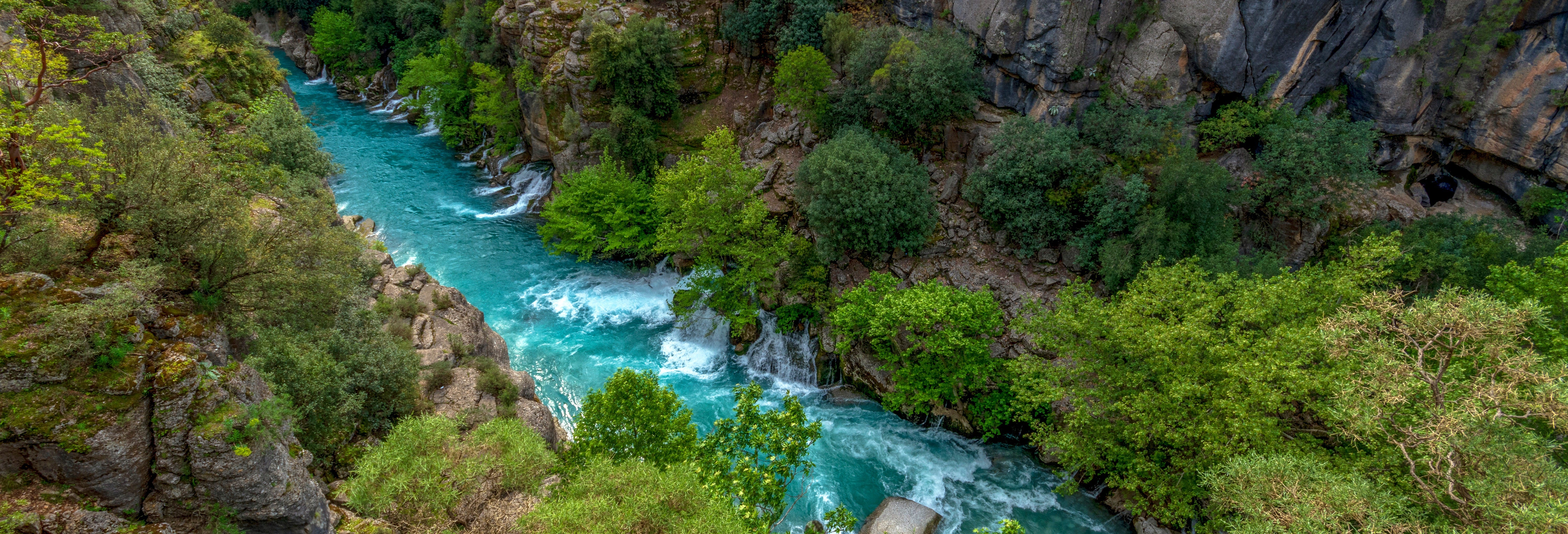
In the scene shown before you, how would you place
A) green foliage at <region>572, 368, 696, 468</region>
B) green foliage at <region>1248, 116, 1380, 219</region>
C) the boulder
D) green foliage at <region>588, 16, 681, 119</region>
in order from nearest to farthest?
1. green foliage at <region>572, 368, 696, 468</region>
2. the boulder
3. green foliage at <region>1248, 116, 1380, 219</region>
4. green foliage at <region>588, 16, 681, 119</region>

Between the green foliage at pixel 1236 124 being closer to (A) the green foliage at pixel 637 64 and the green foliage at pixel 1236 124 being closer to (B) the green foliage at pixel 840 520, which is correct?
(B) the green foliage at pixel 840 520

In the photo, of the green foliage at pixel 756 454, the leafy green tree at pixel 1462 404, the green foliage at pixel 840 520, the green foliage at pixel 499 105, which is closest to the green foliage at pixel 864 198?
the green foliage at pixel 756 454

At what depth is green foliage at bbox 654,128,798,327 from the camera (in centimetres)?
2716

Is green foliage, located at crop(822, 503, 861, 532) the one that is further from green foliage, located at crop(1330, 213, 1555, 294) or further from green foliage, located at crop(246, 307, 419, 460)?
green foliage, located at crop(1330, 213, 1555, 294)

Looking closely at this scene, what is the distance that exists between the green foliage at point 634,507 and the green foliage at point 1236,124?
24.1 m

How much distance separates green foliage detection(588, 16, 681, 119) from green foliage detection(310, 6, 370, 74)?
37532 mm

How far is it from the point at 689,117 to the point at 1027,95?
18.5m

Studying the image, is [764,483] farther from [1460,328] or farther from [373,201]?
[373,201]

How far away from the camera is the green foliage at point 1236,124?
2492 cm

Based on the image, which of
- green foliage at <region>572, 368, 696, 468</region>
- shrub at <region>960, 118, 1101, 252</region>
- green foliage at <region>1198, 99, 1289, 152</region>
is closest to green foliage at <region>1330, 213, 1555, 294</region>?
green foliage at <region>1198, 99, 1289, 152</region>

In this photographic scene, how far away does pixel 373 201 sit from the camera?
39.9 m

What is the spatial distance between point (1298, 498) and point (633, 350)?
2350cm

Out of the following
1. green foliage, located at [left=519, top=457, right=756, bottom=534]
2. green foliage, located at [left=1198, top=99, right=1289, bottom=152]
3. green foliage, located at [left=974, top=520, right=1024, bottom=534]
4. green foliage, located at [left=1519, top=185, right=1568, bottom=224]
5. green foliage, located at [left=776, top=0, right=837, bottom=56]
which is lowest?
green foliage, located at [left=974, top=520, right=1024, bottom=534]

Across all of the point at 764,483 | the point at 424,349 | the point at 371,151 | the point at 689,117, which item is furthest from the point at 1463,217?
the point at 371,151
